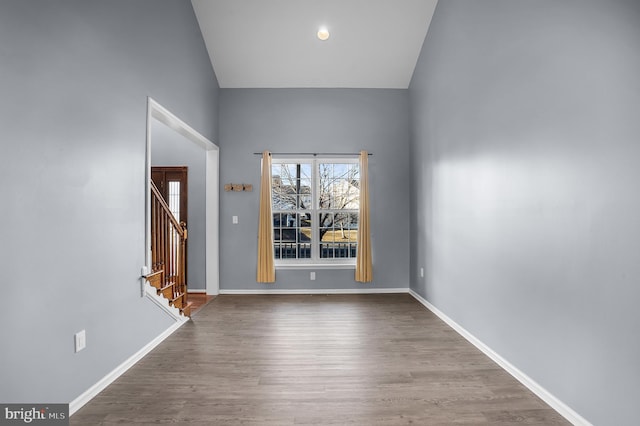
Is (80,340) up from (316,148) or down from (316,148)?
down

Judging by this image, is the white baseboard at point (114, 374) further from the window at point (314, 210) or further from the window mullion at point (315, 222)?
the window mullion at point (315, 222)

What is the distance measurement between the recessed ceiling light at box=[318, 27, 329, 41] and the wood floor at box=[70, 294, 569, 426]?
11.8 feet

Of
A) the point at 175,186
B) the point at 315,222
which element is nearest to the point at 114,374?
the point at 315,222

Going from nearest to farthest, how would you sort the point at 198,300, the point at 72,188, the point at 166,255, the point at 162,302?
1. the point at 72,188
2. the point at 162,302
3. the point at 166,255
4. the point at 198,300

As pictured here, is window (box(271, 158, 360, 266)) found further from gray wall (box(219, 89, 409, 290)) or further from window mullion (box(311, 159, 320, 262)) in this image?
gray wall (box(219, 89, 409, 290))

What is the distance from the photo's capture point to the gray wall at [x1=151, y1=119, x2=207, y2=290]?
5.21 metres

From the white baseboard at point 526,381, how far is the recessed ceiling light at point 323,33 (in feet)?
12.5

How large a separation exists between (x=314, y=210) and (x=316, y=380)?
3072mm

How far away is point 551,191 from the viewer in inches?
81.0

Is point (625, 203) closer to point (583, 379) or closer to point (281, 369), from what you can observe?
point (583, 379)

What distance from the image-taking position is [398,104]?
5051 mm

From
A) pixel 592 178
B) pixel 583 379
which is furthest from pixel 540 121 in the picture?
pixel 583 379

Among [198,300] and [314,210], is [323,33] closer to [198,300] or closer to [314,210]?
[314,210]

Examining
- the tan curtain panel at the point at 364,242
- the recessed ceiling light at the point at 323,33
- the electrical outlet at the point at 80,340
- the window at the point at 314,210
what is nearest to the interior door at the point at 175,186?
the window at the point at 314,210
